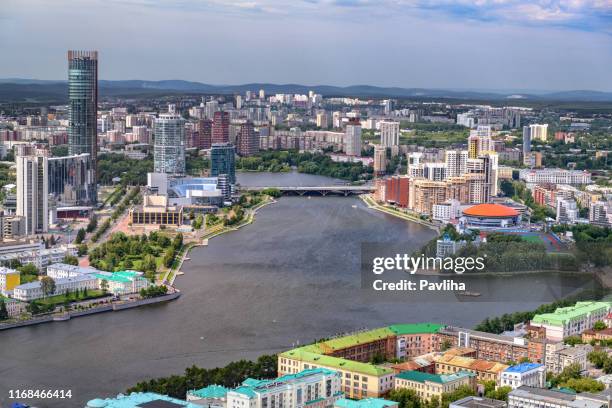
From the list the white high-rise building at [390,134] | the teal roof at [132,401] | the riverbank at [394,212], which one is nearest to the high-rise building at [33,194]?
the riverbank at [394,212]

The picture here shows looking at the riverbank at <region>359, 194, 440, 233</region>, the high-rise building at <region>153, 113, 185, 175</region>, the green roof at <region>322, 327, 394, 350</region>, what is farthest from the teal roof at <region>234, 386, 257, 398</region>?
the high-rise building at <region>153, 113, 185, 175</region>

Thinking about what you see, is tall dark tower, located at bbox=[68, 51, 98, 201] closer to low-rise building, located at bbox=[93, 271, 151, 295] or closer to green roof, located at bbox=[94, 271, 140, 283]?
green roof, located at bbox=[94, 271, 140, 283]

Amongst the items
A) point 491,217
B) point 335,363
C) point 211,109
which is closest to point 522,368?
point 335,363

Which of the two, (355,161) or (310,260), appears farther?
(355,161)

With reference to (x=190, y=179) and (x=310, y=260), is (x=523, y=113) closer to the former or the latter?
(x=190, y=179)

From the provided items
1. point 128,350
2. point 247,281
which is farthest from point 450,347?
point 247,281

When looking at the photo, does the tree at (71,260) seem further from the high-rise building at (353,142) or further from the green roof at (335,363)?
the high-rise building at (353,142)
